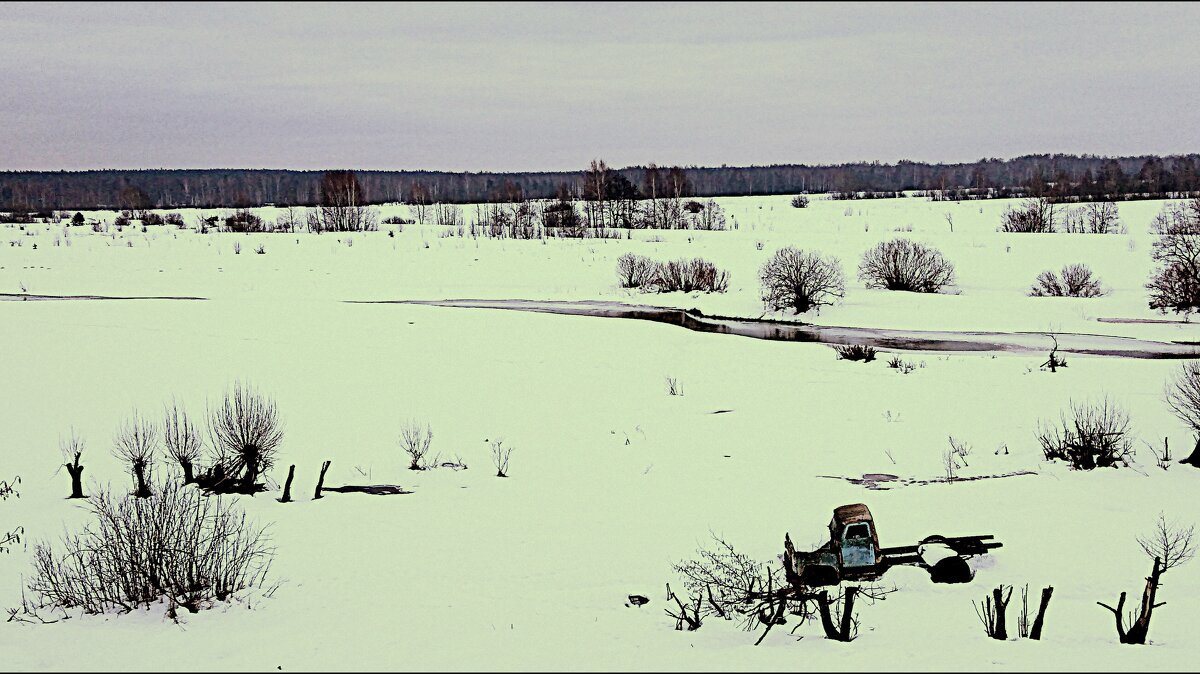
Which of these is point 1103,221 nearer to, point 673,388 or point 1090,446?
point 673,388

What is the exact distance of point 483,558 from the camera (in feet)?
26.6

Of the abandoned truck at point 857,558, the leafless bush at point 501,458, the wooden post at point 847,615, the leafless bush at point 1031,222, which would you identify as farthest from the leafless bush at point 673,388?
the leafless bush at point 1031,222

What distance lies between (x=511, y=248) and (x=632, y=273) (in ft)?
34.8

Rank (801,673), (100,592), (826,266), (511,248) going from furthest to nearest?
1. (511,248)
2. (826,266)
3. (100,592)
4. (801,673)

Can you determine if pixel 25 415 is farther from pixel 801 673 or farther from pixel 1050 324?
pixel 1050 324

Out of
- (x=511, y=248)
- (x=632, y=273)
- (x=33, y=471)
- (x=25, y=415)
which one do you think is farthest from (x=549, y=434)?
(x=511, y=248)

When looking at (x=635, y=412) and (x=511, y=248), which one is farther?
(x=511, y=248)

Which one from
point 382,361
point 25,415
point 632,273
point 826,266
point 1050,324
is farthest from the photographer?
point 632,273

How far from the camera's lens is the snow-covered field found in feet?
18.8

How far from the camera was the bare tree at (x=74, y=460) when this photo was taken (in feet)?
32.8

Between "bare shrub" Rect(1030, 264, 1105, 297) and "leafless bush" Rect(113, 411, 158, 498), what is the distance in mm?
28240

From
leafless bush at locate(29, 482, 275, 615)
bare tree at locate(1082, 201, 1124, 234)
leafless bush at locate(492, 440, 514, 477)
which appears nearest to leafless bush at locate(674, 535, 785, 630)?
leafless bush at locate(29, 482, 275, 615)

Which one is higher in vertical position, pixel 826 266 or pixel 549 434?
pixel 826 266

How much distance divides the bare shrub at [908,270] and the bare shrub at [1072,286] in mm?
3157
